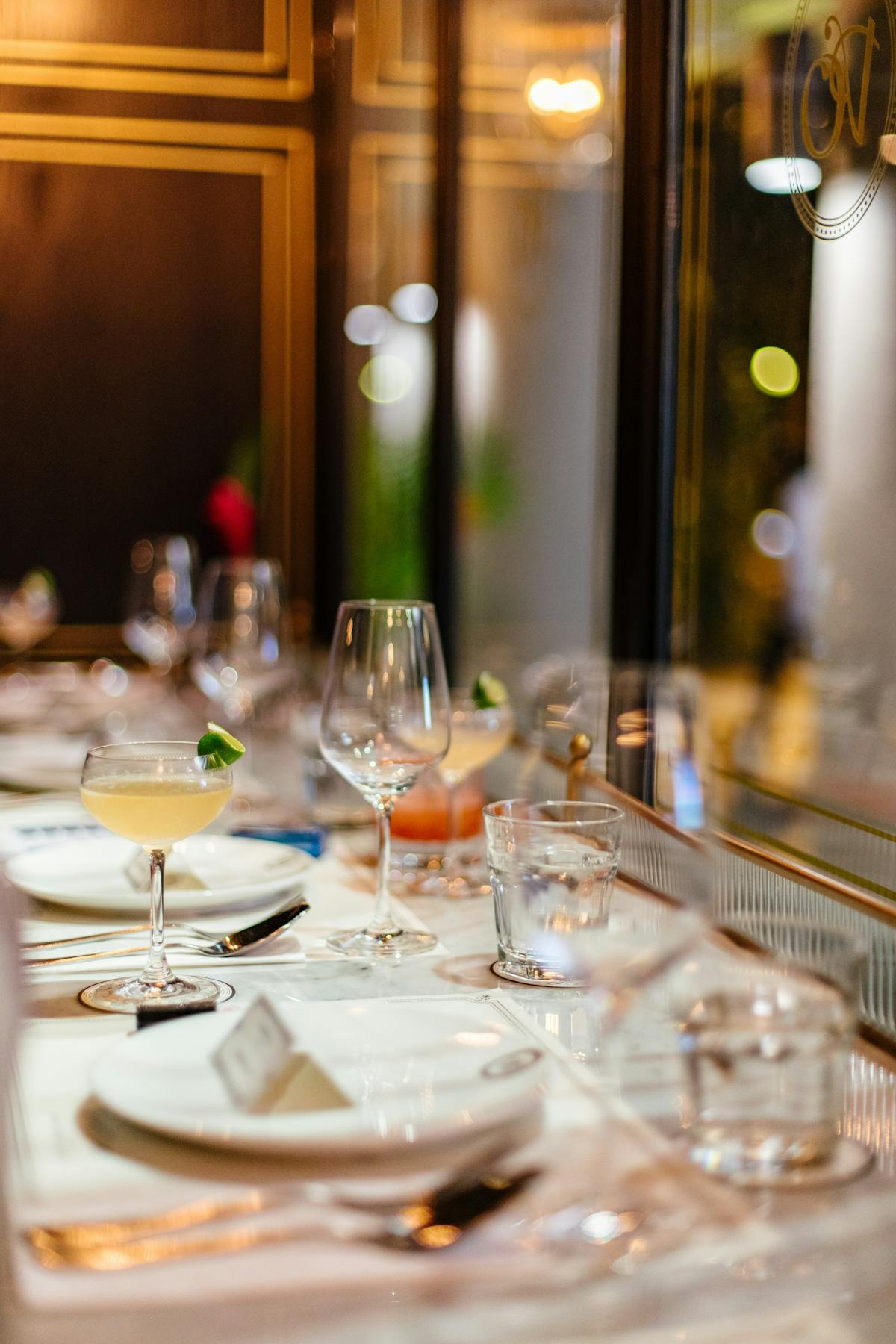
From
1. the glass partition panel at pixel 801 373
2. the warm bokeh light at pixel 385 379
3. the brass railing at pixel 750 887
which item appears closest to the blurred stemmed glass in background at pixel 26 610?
the warm bokeh light at pixel 385 379

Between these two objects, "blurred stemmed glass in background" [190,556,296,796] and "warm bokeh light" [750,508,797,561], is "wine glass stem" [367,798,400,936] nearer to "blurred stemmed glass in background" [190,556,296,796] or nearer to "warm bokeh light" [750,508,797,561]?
"blurred stemmed glass in background" [190,556,296,796]

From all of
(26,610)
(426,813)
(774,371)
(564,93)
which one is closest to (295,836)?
(426,813)

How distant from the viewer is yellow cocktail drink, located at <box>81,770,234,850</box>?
1.01 m

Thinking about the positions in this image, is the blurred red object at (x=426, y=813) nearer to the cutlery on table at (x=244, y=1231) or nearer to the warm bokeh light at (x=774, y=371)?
the warm bokeh light at (x=774, y=371)

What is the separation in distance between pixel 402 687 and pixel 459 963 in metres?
0.22

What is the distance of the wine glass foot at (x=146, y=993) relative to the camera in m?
0.96

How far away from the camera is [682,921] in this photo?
0.73 m

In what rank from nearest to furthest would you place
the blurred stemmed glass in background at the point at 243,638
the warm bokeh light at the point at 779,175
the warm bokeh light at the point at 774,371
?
1. the warm bokeh light at the point at 779,175
2. the warm bokeh light at the point at 774,371
3. the blurred stemmed glass in background at the point at 243,638

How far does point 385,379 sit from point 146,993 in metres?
2.73

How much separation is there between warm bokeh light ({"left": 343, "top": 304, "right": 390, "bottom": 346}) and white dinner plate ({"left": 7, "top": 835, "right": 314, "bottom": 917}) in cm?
234

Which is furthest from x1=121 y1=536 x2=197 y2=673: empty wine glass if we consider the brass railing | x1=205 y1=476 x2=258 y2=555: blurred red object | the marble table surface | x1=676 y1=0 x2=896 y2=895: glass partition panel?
the marble table surface

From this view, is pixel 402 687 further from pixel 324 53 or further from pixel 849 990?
pixel 324 53

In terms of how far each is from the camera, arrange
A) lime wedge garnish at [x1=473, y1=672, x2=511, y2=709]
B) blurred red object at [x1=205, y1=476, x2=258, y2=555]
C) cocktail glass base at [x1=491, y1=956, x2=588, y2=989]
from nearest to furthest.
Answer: cocktail glass base at [x1=491, y1=956, x2=588, y2=989] → lime wedge garnish at [x1=473, y1=672, x2=511, y2=709] → blurred red object at [x1=205, y1=476, x2=258, y2=555]

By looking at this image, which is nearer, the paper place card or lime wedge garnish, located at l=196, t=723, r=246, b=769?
the paper place card
